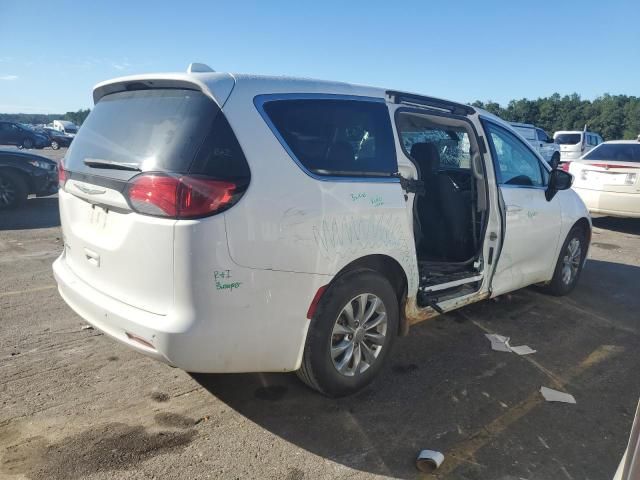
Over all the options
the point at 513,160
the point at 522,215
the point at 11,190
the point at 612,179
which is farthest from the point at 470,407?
the point at 11,190

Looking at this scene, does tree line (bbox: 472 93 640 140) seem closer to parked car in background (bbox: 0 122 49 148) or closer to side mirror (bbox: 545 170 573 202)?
parked car in background (bbox: 0 122 49 148)

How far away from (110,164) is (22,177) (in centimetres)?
835

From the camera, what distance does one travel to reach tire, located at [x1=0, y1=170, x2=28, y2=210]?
30.7 feet

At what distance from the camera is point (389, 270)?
332 cm

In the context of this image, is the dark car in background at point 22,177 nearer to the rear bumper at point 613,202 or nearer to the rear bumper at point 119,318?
the rear bumper at point 119,318

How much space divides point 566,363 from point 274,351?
2.41 meters

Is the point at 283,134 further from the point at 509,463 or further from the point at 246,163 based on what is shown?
the point at 509,463

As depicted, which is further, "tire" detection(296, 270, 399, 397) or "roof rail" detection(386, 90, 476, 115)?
"roof rail" detection(386, 90, 476, 115)

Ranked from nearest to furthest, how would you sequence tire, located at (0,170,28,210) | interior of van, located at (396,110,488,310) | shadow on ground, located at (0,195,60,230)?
interior of van, located at (396,110,488,310) < shadow on ground, located at (0,195,60,230) < tire, located at (0,170,28,210)

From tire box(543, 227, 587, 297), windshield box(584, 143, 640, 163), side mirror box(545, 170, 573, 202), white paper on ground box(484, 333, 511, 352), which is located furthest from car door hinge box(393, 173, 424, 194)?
windshield box(584, 143, 640, 163)

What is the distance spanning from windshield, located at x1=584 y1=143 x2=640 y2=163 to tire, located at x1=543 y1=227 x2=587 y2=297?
454cm

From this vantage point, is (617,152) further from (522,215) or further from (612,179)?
(522,215)

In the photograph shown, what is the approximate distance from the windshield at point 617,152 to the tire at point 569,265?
14.9 ft

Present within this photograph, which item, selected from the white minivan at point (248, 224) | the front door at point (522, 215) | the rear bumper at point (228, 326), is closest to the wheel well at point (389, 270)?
the white minivan at point (248, 224)
